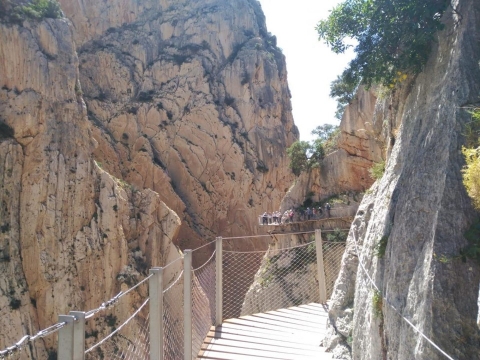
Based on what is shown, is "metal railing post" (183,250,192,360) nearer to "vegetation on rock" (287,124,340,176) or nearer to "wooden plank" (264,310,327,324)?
"wooden plank" (264,310,327,324)

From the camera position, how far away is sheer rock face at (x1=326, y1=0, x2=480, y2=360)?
297 cm

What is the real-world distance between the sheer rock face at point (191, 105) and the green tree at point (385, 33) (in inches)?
1167

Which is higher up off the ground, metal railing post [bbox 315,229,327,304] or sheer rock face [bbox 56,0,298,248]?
sheer rock face [bbox 56,0,298,248]

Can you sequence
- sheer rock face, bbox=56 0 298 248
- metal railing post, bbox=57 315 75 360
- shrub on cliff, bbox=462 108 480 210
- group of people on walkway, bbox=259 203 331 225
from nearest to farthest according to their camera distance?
metal railing post, bbox=57 315 75 360
shrub on cliff, bbox=462 108 480 210
group of people on walkway, bbox=259 203 331 225
sheer rock face, bbox=56 0 298 248

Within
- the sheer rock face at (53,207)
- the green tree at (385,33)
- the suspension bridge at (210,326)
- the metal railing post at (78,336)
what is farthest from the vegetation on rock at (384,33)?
the sheer rock face at (53,207)

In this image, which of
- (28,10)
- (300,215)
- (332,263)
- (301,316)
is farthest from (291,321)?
(28,10)

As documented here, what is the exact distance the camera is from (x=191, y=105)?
3897 cm

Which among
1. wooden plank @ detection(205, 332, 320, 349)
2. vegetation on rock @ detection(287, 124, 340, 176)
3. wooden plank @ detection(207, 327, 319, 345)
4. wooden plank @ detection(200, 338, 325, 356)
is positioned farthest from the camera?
vegetation on rock @ detection(287, 124, 340, 176)

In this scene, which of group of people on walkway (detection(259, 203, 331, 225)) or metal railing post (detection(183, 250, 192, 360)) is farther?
group of people on walkway (detection(259, 203, 331, 225))

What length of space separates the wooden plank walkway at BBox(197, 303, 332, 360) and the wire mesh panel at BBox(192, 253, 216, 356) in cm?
17

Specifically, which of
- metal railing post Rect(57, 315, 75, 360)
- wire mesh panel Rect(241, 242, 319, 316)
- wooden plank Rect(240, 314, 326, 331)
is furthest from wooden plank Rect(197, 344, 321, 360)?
wire mesh panel Rect(241, 242, 319, 316)

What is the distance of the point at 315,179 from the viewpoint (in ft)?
78.3

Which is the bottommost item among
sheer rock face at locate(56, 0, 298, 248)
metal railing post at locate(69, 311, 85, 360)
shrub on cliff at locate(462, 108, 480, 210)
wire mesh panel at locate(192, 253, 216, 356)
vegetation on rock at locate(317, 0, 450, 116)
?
wire mesh panel at locate(192, 253, 216, 356)

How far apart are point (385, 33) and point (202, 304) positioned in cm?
509
